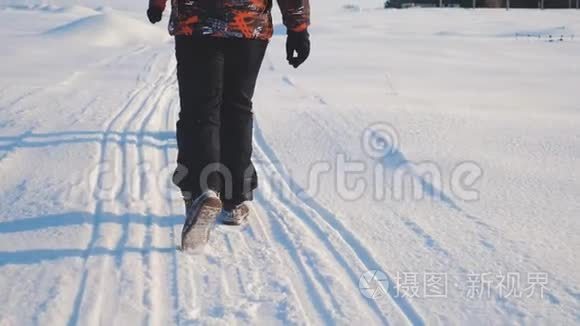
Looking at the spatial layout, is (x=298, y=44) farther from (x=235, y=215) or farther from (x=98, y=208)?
(x=98, y=208)

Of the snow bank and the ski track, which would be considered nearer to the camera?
the ski track

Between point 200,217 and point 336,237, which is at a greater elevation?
point 200,217

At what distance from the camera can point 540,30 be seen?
963 inches

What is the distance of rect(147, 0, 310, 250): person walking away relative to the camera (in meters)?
2.33

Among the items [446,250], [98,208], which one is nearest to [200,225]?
[98,208]

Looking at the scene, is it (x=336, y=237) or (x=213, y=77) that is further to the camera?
(x=336, y=237)

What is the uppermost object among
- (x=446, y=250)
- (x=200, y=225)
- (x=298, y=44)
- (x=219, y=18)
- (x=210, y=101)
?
(x=219, y=18)

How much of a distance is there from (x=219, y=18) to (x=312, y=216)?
1.00m

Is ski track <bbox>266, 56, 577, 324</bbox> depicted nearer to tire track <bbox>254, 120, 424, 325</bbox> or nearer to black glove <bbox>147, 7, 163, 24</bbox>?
tire track <bbox>254, 120, 424, 325</bbox>

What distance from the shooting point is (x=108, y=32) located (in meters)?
20.4

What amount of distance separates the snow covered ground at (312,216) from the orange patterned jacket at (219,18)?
822 millimetres

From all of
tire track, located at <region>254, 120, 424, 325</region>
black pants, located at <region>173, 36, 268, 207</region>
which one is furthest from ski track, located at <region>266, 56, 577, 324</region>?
black pants, located at <region>173, 36, 268, 207</region>

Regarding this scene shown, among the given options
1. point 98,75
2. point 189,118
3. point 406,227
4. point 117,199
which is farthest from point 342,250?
point 98,75

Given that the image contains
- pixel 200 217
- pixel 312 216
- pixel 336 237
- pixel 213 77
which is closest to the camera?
pixel 200 217
